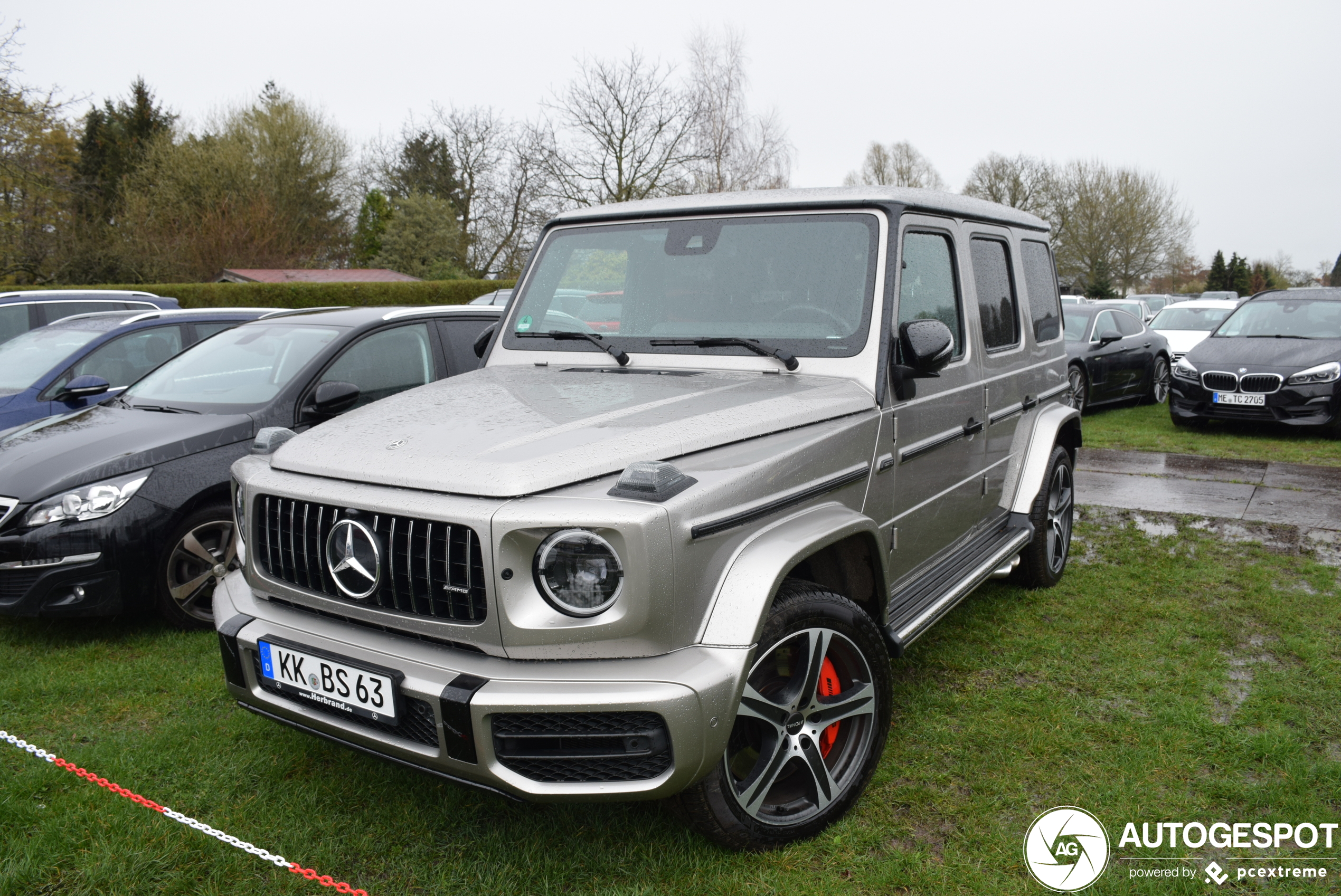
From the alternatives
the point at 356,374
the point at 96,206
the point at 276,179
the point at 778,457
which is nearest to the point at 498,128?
the point at 276,179

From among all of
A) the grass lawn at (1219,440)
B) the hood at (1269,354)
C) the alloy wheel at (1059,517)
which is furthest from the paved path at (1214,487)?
the alloy wheel at (1059,517)

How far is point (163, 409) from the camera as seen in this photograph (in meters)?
4.99

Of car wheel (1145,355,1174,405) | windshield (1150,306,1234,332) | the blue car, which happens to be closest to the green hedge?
the blue car

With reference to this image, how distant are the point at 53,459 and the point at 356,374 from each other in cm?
149

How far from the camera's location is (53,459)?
4480 mm

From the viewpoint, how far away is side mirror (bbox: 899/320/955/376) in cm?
319

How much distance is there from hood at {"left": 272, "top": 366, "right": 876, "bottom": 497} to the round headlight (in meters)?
0.17

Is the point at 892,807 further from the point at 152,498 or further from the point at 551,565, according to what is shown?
the point at 152,498

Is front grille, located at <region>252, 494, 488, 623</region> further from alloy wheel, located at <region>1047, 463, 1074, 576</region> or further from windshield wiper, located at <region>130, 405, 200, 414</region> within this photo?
alloy wheel, located at <region>1047, 463, 1074, 576</region>

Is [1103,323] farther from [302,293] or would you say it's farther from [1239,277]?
[1239,277]

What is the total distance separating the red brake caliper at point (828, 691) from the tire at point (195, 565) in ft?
10.1

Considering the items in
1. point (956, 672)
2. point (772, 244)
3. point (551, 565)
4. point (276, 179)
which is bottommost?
point (956, 672)

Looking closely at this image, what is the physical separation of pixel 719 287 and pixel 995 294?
5.31 feet

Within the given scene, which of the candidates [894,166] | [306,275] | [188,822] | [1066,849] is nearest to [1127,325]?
[1066,849]
